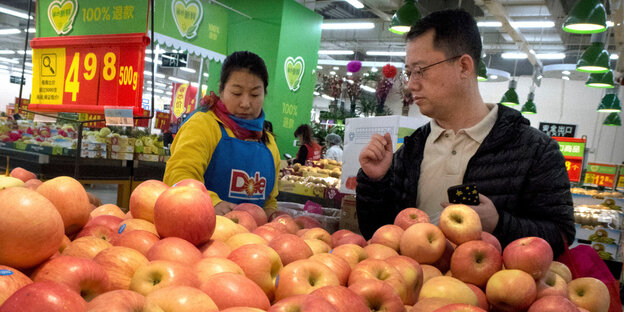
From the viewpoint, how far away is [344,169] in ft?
9.86

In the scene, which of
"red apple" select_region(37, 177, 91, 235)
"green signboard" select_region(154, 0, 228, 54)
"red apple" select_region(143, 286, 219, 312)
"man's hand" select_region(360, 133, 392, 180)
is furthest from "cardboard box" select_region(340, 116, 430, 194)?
"green signboard" select_region(154, 0, 228, 54)

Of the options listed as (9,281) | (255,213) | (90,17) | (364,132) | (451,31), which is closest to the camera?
(9,281)

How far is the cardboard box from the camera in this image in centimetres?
287

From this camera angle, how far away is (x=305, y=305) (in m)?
0.75

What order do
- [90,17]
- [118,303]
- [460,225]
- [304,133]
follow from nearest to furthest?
[118,303]
[460,225]
[90,17]
[304,133]

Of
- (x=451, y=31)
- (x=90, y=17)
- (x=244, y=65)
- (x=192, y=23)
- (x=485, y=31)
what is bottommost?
(x=244, y=65)

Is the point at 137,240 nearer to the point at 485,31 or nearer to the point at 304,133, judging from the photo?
the point at 304,133

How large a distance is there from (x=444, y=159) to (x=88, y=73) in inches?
86.4

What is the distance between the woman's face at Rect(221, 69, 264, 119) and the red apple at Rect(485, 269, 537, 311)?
1.64m

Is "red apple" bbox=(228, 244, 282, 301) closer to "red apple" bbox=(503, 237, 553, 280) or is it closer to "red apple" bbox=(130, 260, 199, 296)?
"red apple" bbox=(130, 260, 199, 296)

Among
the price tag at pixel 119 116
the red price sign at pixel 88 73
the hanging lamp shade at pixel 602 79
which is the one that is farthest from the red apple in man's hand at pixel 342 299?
the hanging lamp shade at pixel 602 79

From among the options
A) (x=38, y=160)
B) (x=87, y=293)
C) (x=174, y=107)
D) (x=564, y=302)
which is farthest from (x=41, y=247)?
(x=174, y=107)

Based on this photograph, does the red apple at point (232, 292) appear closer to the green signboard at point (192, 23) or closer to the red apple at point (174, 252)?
the red apple at point (174, 252)

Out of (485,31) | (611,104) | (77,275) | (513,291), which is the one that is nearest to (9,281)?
(77,275)
